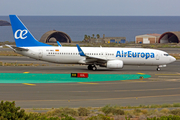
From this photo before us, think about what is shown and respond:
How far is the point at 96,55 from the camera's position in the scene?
4500cm

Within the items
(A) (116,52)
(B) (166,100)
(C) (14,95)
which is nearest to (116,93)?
(B) (166,100)

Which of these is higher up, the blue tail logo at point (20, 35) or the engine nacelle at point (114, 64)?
the blue tail logo at point (20, 35)

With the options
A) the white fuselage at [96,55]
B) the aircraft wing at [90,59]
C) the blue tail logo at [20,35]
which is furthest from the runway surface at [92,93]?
the blue tail logo at [20,35]

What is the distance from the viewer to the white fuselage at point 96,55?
144ft

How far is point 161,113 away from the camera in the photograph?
19.0 metres

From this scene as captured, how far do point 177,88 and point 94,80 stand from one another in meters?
9.93

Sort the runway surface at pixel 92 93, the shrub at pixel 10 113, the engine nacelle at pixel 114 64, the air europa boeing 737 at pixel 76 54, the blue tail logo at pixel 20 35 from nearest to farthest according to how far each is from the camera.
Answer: the shrub at pixel 10 113 < the runway surface at pixel 92 93 < the engine nacelle at pixel 114 64 < the air europa boeing 737 at pixel 76 54 < the blue tail logo at pixel 20 35

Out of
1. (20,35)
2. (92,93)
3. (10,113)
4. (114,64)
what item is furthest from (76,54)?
(10,113)

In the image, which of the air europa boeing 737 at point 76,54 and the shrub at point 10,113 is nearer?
the shrub at point 10,113

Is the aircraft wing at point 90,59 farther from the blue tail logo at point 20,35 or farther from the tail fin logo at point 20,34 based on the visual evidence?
the tail fin logo at point 20,34

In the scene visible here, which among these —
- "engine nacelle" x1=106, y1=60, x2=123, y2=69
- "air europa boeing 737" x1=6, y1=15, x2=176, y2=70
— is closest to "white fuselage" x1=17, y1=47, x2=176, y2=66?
"air europa boeing 737" x1=6, y1=15, x2=176, y2=70

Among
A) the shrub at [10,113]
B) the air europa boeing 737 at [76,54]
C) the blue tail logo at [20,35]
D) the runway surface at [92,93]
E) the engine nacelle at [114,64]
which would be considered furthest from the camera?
the blue tail logo at [20,35]

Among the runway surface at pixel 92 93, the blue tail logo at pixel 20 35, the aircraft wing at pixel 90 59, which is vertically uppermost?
the blue tail logo at pixel 20 35

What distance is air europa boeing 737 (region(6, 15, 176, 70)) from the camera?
144ft
